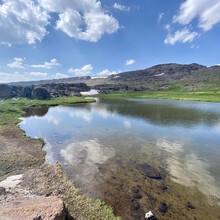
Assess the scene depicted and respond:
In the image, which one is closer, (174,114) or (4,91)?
(174,114)

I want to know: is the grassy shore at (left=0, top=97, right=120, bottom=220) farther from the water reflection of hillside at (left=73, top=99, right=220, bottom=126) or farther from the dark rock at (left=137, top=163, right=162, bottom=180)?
the water reflection of hillside at (left=73, top=99, right=220, bottom=126)

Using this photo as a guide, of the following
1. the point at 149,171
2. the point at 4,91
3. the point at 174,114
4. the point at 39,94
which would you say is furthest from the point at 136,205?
the point at 4,91

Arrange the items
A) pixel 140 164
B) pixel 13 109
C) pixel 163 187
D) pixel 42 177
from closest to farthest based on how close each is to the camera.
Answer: pixel 163 187
pixel 42 177
pixel 140 164
pixel 13 109

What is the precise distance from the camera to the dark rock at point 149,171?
19.8 meters

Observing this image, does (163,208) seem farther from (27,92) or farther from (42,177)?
(27,92)

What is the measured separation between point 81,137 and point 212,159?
75.6ft

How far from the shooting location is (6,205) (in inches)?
437

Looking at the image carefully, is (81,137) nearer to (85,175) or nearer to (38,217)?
(85,175)

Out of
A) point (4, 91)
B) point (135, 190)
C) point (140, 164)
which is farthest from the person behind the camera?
point (4, 91)

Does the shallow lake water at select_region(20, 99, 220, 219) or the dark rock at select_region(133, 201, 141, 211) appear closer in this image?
the dark rock at select_region(133, 201, 141, 211)

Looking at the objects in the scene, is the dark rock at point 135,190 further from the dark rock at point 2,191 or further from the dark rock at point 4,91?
the dark rock at point 4,91

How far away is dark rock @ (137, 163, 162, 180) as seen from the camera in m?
19.8

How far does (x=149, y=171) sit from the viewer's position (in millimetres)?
20859

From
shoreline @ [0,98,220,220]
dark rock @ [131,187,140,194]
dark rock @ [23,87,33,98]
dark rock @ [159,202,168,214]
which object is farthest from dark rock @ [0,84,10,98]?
dark rock @ [159,202,168,214]
